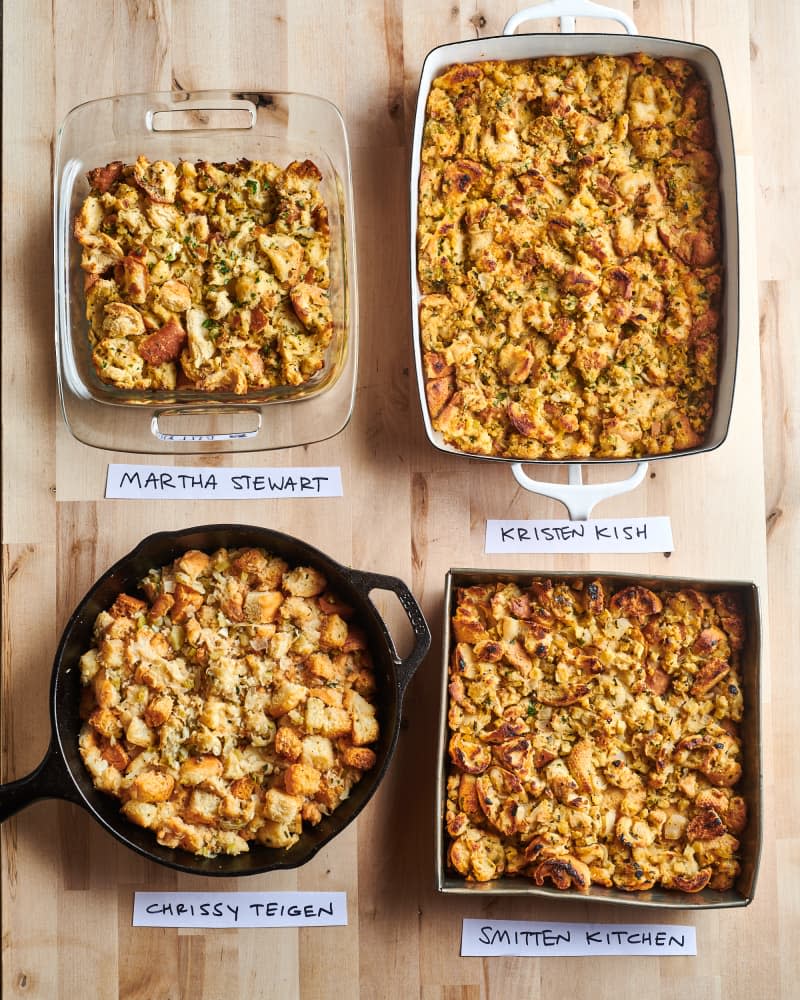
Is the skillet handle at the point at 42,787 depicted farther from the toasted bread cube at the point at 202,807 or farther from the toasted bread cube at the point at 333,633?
the toasted bread cube at the point at 333,633

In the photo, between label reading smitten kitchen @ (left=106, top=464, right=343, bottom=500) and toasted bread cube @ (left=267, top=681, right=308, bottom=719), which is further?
label reading smitten kitchen @ (left=106, top=464, right=343, bottom=500)

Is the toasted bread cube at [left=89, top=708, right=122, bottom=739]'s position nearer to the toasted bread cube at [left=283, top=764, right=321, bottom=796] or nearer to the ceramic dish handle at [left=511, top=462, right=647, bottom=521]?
the toasted bread cube at [left=283, top=764, right=321, bottom=796]

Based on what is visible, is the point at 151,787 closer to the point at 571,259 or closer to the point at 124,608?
the point at 124,608

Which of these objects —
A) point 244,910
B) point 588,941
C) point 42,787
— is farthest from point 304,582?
point 588,941

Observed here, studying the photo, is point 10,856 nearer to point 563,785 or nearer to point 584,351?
point 563,785

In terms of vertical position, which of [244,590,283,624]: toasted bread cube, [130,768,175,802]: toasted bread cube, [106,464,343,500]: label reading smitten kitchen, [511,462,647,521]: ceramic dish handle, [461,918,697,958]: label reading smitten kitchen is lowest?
[461,918,697,958]: label reading smitten kitchen

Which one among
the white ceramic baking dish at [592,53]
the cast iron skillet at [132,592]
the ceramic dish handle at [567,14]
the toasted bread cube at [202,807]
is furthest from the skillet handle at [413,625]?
the ceramic dish handle at [567,14]

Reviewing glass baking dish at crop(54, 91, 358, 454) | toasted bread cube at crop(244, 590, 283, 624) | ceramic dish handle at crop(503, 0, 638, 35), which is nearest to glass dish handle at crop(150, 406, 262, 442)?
glass baking dish at crop(54, 91, 358, 454)
